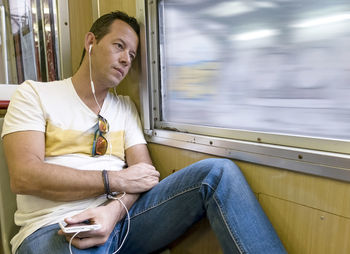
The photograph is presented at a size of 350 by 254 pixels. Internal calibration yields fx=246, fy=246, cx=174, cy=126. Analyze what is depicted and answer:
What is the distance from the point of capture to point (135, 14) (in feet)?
4.48

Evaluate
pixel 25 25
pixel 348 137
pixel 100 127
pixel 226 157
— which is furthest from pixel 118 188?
pixel 25 25

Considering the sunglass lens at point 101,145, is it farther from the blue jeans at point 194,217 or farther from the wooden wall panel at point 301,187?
the wooden wall panel at point 301,187

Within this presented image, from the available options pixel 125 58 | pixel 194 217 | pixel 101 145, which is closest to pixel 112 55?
pixel 125 58

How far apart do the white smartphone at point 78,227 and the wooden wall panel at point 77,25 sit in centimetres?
101

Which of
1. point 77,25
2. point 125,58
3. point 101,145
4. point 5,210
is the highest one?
point 77,25

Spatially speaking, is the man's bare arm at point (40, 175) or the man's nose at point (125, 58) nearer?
the man's bare arm at point (40, 175)

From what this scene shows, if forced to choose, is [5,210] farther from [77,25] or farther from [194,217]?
[77,25]

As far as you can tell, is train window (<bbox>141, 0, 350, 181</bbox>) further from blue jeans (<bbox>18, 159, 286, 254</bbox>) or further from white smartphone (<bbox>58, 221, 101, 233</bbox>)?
white smartphone (<bbox>58, 221, 101, 233</bbox>)

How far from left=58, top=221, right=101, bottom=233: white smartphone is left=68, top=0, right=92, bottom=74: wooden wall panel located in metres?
1.01

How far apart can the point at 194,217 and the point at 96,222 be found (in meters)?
0.37

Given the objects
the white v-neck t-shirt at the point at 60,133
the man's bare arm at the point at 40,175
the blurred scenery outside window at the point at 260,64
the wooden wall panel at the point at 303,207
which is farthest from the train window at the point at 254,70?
the man's bare arm at the point at 40,175

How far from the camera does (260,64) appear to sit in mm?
911

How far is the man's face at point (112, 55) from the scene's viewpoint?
1.17 m

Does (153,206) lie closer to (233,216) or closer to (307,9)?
(233,216)
